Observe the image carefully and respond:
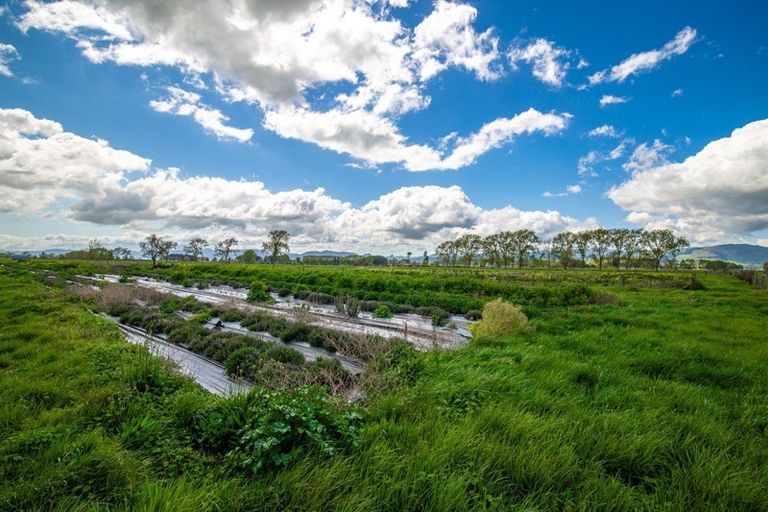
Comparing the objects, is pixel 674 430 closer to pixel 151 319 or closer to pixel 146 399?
pixel 146 399

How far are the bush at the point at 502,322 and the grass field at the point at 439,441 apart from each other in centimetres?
294

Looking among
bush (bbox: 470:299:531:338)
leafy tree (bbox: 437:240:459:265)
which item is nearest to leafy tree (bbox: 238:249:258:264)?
leafy tree (bbox: 437:240:459:265)

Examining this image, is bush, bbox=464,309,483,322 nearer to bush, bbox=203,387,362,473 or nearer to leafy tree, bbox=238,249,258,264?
bush, bbox=203,387,362,473

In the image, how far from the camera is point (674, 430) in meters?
3.95

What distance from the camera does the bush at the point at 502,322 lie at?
1008 centimetres

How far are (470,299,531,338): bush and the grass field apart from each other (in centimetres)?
294

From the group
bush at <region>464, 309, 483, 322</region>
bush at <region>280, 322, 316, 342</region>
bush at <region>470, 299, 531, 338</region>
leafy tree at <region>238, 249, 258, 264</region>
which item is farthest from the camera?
leafy tree at <region>238, 249, 258, 264</region>

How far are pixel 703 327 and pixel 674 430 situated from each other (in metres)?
10.3

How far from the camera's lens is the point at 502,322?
10.2 metres

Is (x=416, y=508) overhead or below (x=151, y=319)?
overhead

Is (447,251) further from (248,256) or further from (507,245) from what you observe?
(248,256)

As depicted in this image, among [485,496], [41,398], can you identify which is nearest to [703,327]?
[485,496]

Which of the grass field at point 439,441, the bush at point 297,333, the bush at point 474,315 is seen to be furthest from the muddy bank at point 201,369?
the bush at point 474,315

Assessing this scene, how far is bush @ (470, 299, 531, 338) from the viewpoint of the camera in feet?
33.1
